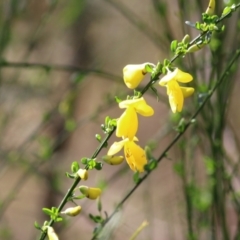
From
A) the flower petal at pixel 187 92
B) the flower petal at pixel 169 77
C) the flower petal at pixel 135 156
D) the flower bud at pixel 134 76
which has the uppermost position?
the flower bud at pixel 134 76

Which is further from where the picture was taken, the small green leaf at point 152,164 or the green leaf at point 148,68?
the small green leaf at point 152,164

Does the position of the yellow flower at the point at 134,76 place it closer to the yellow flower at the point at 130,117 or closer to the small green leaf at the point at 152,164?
the yellow flower at the point at 130,117

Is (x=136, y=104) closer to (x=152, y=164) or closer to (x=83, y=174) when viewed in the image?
(x=83, y=174)

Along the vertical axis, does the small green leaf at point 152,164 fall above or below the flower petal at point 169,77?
above

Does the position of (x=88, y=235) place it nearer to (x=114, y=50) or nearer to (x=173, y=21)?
(x=114, y=50)

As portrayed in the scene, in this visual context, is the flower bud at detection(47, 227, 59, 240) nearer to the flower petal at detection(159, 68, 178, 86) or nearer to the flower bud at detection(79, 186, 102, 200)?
the flower bud at detection(79, 186, 102, 200)

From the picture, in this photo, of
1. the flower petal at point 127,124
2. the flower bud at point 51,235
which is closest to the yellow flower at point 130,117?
the flower petal at point 127,124

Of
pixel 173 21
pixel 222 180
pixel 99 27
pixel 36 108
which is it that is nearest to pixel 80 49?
pixel 99 27
